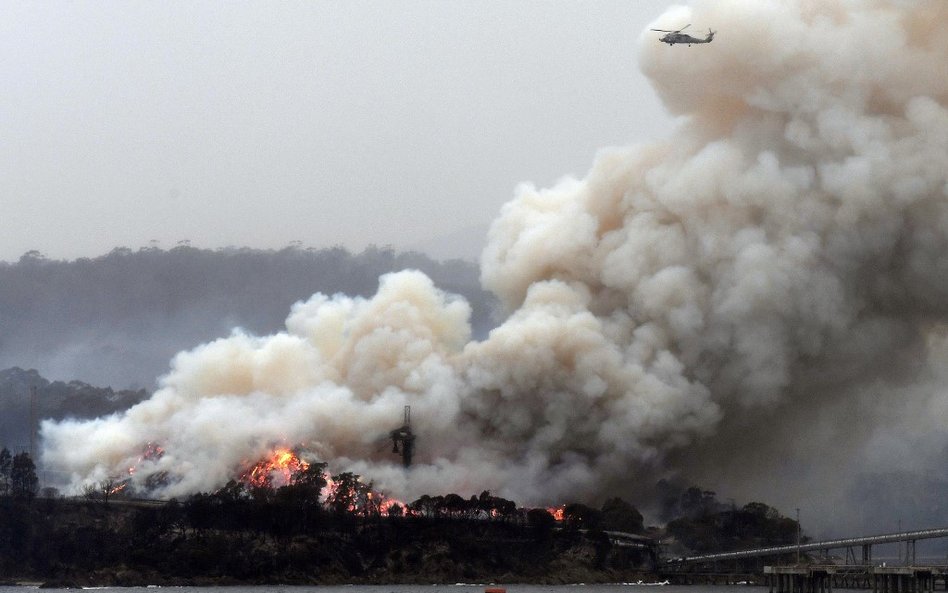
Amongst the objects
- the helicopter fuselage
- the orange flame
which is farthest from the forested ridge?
the helicopter fuselage

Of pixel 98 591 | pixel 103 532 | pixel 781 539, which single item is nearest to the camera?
pixel 98 591

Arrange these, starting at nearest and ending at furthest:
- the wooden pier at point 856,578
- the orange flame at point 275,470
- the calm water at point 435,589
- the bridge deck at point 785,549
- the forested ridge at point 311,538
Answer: the wooden pier at point 856,578, the bridge deck at point 785,549, the calm water at point 435,589, the forested ridge at point 311,538, the orange flame at point 275,470

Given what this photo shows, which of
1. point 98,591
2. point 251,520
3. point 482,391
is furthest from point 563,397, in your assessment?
point 98,591

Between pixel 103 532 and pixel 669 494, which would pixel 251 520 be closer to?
pixel 103 532

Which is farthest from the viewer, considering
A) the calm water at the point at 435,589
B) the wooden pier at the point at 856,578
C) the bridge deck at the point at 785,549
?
the calm water at the point at 435,589

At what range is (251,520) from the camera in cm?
15512

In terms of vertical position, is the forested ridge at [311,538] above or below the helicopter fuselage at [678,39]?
below

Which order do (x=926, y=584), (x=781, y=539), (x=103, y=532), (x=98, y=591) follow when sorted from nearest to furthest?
(x=926, y=584)
(x=98, y=591)
(x=103, y=532)
(x=781, y=539)

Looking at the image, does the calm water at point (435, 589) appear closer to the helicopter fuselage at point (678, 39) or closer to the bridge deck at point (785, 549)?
the bridge deck at point (785, 549)

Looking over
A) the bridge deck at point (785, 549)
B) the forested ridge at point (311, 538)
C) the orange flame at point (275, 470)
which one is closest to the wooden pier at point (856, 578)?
the bridge deck at point (785, 549)

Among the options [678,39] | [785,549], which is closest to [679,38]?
[678,39]

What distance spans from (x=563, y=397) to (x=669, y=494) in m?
18.1

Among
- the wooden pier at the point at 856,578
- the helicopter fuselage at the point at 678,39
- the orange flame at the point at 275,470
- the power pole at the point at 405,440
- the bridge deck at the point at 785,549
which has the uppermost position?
the helicopter fuselage at the point at 678,39

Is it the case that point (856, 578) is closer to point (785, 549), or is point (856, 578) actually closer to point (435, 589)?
point (785, 549)
